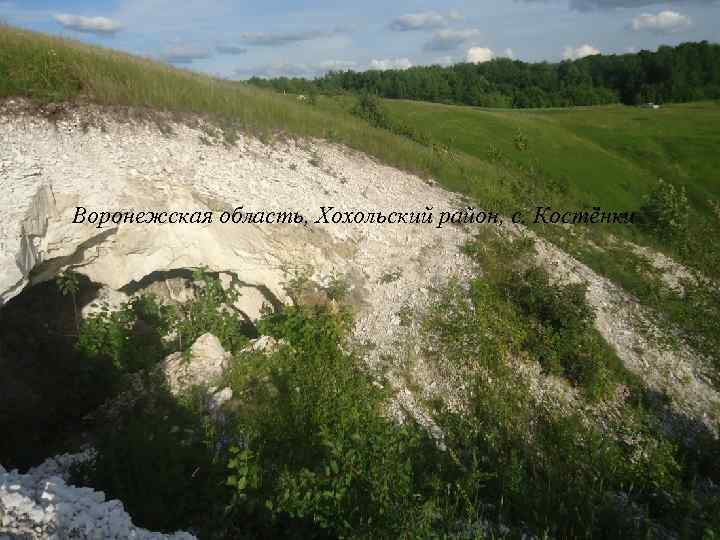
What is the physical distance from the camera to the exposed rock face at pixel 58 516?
378 cm

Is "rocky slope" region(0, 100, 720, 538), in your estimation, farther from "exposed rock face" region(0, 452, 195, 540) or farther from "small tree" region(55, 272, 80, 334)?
"exposed rock face" region(0, 452, 195, 540)

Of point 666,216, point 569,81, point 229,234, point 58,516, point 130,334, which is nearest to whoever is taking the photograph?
point 58,516

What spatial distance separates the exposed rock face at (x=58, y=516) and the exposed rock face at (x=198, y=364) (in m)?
3.66

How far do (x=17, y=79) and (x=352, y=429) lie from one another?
361 inches

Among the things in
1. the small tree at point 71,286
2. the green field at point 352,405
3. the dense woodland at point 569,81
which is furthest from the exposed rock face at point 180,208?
the dense woodland at point 569,81

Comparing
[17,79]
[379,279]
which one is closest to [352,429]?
[379,279]

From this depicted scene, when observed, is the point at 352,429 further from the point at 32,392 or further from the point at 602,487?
the point at 32,392

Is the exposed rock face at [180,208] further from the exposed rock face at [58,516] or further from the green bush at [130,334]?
the exposed rock face at [58,516]

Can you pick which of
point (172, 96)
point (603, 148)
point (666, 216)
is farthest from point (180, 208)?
point (603, 148)

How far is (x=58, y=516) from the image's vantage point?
3910 millimetres

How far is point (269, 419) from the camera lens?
23.7ft

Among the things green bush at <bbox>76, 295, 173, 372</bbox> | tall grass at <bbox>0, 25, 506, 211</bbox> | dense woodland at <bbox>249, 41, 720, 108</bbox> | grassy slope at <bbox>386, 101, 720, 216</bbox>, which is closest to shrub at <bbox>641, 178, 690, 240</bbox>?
grassy slope at <bbox>386, 101, 720, 216</bbox>

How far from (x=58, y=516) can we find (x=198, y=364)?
15.0ft

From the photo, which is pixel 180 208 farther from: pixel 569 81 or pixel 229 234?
pixel 569 81
